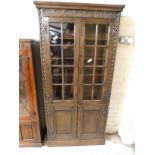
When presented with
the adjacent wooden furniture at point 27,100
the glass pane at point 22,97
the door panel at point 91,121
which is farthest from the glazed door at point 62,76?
the glass pane at point 22,97

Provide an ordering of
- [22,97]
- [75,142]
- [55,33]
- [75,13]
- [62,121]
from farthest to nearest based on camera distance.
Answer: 1. [75,142]
2. [62,121]
3. [22,97]
4. [55,33]
5. [75,13]

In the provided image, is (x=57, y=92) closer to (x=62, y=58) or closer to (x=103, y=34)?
(x=62, y=58)

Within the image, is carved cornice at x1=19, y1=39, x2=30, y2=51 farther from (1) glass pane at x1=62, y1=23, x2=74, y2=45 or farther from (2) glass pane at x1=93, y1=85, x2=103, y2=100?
(2) glass pane at x1=93, y1=85, x2=103, y2=100

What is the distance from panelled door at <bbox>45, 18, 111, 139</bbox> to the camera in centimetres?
165

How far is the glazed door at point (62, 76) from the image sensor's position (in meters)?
1.63

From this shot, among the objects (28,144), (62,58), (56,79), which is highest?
(62,58)

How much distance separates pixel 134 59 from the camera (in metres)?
2.06

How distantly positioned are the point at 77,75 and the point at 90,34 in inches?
21.2

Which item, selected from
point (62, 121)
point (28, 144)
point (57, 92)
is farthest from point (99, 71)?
→ point (28, 144)

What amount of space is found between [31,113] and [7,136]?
3.93 feet

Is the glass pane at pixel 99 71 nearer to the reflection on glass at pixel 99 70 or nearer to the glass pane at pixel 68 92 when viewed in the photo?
the reflection on glass at pixel 99 70

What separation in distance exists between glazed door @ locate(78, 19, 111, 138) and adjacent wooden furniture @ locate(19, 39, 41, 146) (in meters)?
0.62

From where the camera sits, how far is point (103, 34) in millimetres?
1725

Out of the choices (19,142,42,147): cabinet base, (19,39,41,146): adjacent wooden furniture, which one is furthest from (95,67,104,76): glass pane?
(19,142,42,147): cabinet base
